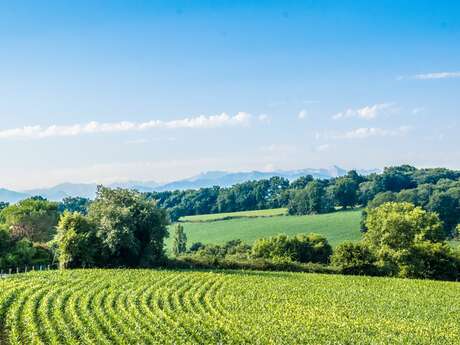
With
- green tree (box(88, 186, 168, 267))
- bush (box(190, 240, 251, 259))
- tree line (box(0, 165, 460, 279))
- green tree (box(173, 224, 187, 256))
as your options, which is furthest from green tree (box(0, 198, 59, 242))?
green tree (box(88, 186, 168, 267))

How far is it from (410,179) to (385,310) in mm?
125823

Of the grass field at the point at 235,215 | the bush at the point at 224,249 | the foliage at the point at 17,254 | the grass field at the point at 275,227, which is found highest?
the foliage at the point at 17,254

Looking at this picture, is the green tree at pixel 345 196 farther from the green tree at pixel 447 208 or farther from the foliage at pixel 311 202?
the green tree at pixel 447 208

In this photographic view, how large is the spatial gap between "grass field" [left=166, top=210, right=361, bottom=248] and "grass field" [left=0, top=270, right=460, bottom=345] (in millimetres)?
60431

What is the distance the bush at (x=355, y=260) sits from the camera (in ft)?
216

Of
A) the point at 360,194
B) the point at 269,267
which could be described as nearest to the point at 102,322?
the point at 269,267

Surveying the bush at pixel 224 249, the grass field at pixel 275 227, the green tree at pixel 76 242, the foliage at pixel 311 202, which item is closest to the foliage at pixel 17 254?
the green tree at pixel 76 242

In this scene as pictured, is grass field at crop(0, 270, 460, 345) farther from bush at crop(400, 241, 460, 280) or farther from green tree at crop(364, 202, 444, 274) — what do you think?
green tree at crop(364, 202, 444, 274)

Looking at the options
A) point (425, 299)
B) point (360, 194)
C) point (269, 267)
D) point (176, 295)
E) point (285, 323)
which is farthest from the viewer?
point (360, 194)

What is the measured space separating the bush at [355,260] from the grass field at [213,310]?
12.5 m

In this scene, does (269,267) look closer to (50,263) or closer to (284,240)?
(284,240)

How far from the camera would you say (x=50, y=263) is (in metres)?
67.0

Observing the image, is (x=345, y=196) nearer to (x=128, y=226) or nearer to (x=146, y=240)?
(x=146, y=240)

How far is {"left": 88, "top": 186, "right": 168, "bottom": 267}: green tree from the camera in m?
56.5
